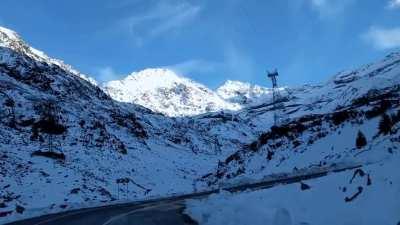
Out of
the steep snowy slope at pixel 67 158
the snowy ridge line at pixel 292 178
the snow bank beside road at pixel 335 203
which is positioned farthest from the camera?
A: the steep snowy slope at pixel 67 158

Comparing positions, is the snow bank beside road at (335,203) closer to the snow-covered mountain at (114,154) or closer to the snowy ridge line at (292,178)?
the snow-covered mountain at (114,154)

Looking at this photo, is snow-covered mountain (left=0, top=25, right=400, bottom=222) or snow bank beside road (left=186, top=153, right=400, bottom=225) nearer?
snow bank beside road (left=186, top=153, right=400, bottom=225)

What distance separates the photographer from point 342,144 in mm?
39781

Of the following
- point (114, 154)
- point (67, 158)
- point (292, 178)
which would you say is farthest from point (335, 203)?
point (114, 154)

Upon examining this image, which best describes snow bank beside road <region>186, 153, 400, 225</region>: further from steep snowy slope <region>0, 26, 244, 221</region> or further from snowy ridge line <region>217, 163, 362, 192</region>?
steep snowy slope <region>0, 26, 244, 221</region>

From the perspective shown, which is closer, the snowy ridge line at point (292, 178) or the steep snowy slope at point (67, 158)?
the snowy ridge line at point (292, 178)

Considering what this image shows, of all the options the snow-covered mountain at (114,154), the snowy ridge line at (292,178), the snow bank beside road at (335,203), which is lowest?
the snow bank beside road at (335,203)

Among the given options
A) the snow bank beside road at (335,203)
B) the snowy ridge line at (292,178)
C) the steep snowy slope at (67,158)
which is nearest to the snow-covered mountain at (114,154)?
the steep snowy slope at (67,158)

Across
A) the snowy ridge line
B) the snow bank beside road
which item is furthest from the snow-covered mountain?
the snow bank beside road

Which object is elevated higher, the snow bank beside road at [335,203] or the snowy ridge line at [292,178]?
the snowy ridge line at [292,178]

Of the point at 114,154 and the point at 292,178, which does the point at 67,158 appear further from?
the point at 292,178

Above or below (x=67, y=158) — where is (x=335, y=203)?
below

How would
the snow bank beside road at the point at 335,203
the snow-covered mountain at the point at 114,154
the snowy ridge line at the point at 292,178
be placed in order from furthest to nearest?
the snow-covered mountain at the point at 114,154
the snowy ridge line at the point at 292,178
the snow bank beside road at the point at 335,203

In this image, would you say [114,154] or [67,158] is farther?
[114,154]
